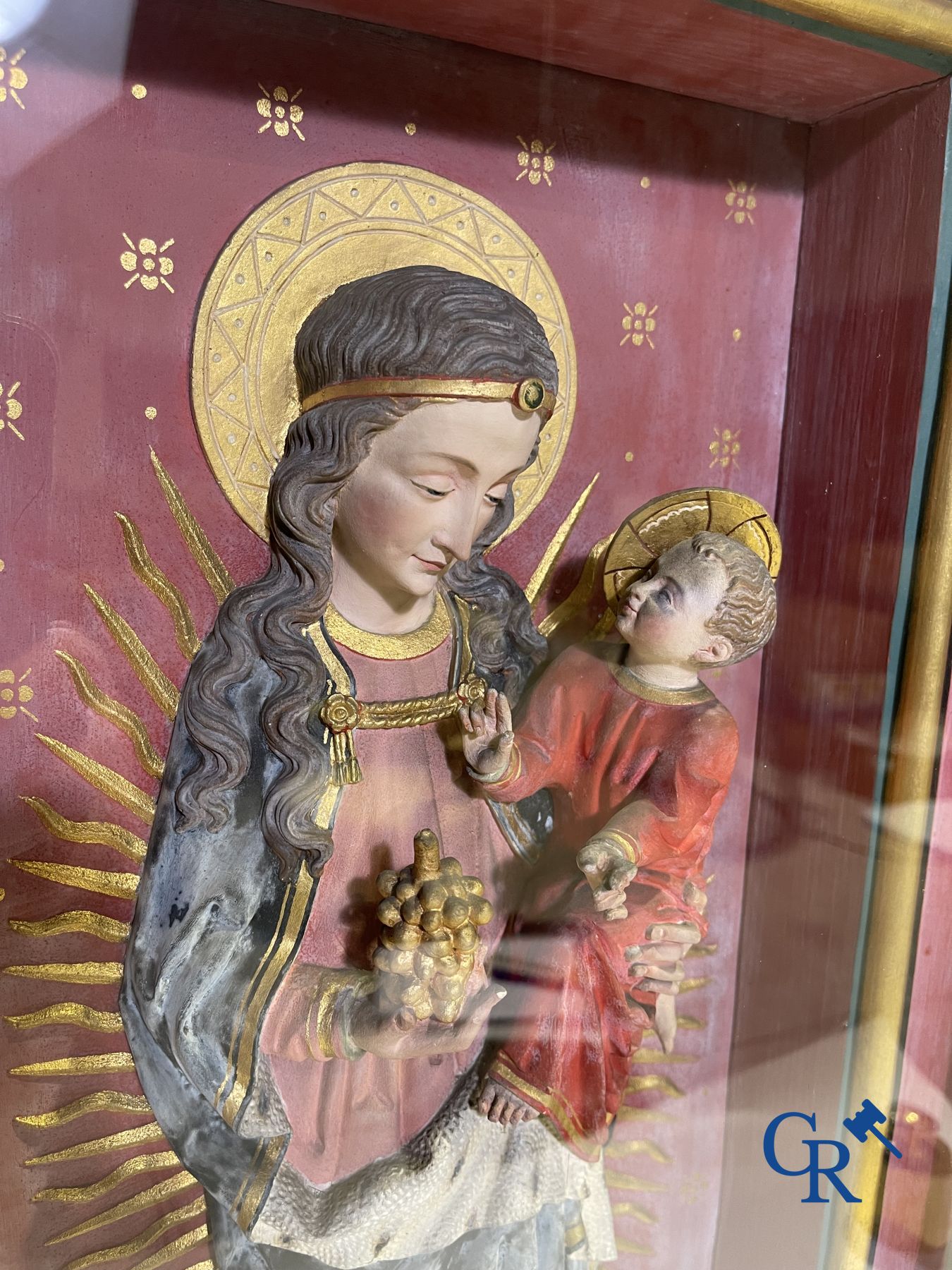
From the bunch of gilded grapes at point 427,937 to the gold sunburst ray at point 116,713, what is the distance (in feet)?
0.77

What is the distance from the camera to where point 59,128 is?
37.4 inches

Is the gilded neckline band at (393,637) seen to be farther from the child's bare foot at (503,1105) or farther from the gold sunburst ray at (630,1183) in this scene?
the gold sunburst ray at (630,1183)

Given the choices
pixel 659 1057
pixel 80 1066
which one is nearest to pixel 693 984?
pixel 659 1057

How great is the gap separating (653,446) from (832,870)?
0.52m

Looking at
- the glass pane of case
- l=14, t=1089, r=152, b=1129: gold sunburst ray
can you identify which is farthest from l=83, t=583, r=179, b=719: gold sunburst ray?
l=14, t=1089, r=152, b=1129: gold sunburst ray

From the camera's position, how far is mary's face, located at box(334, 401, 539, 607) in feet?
3.43

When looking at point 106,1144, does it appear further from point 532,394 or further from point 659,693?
point 532,394

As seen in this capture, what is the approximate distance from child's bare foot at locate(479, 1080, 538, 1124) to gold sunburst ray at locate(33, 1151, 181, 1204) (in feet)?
1.00

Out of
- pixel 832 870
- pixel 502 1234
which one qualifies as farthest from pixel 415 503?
pixel 502 1234

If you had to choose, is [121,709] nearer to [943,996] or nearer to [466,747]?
[466,747]

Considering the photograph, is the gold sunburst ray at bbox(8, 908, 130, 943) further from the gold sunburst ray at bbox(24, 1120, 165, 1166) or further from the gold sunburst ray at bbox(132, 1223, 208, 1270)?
the gold sunburst ray at bbox(132, 1223, 208, 1270)

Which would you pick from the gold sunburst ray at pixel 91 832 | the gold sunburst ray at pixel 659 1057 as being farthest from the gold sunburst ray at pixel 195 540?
the gold sunburst ray at pixel 659 1057

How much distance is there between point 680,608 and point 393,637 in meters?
0.28

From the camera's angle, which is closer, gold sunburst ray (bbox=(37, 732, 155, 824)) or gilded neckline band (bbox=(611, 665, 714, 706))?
gold sunburst ray (bbox=(37, 732, 155, 824))
